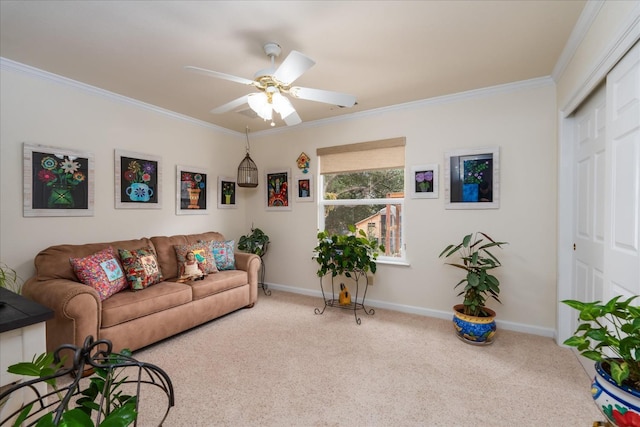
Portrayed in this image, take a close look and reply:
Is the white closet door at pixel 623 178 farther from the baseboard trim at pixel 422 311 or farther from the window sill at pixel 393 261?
the window sill at pixel 393 261

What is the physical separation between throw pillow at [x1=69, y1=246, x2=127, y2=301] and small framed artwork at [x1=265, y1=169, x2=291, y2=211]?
221cm

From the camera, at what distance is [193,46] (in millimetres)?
2316

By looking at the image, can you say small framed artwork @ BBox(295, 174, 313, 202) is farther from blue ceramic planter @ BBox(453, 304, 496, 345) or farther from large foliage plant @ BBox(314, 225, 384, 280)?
blue ceramic planter @ BBox(453, 304, 496, 345)

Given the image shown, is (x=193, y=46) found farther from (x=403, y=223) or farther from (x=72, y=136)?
(x=403, y=223)

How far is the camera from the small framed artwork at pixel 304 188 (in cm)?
421

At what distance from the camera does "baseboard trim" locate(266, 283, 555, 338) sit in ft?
9.52

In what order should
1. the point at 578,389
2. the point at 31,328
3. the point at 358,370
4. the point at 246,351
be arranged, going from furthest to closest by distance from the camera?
the point at 246,351 < the point at 358,370 < the point at 578,389 < the point at 31,328

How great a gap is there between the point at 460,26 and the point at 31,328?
2913 mm

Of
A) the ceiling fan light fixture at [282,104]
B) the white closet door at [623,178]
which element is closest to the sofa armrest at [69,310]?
the ceiling fan light fixture at [282,104]

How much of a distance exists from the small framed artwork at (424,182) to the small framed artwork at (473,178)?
4.6 inches

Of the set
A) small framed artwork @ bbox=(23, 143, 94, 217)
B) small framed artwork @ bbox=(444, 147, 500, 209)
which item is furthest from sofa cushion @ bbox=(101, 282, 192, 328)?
small framed artwork @ bbox=(444, 147, 500, 209)

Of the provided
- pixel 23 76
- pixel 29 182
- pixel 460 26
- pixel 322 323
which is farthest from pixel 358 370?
pixel 23 76

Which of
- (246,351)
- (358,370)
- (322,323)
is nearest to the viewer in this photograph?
(358,370)

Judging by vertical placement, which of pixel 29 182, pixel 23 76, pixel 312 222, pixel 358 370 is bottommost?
pixel 358 370
